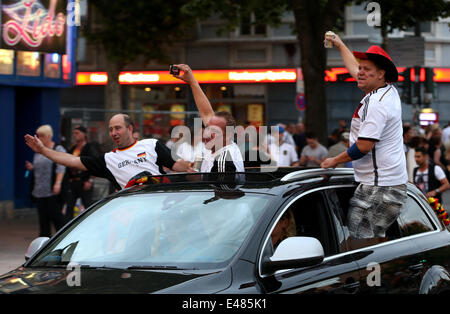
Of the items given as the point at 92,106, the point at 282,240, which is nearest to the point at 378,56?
the point at 282,240

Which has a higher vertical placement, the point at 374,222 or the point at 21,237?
the point at 374,222

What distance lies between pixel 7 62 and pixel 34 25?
96 cm

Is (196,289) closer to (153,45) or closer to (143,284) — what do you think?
(143,284)

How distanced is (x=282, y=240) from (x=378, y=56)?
1.90 metres

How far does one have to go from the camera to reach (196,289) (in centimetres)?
419

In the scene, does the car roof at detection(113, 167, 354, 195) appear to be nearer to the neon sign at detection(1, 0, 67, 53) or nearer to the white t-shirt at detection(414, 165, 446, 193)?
the white t-shirt at detection(414, 165, 446, 193)

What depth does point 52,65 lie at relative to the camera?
711 inches

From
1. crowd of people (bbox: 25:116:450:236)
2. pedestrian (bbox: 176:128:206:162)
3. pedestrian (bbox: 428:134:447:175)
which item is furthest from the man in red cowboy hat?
pedestrian (bbox: 428:134:447:175)

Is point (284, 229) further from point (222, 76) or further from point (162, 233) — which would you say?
point (222, 76)

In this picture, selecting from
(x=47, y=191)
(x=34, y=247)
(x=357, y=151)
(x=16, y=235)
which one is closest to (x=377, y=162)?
(x=357, y=151)

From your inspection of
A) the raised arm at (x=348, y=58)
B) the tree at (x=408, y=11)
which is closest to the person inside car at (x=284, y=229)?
the raised arm at (x=348, y=58)

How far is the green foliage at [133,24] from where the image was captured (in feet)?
95.8

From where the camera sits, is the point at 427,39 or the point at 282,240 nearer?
the point at 282,240

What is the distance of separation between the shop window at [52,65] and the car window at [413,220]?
1301cm
